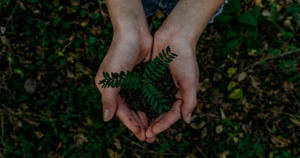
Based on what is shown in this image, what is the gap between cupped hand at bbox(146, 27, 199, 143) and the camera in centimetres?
241

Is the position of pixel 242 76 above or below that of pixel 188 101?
below

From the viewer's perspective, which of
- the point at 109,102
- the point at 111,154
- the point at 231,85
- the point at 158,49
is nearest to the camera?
the point at 109,102

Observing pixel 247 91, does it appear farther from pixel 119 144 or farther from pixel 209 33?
pixel 119 144

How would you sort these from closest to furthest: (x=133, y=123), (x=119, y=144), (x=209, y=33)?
1. (x=133, y=123)
2. (x=119, y=144)
3. (x=209, y=33)

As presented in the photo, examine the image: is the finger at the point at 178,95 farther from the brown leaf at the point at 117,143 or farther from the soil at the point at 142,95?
the brown leaf at the point at 117,143

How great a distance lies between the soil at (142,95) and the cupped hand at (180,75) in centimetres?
10

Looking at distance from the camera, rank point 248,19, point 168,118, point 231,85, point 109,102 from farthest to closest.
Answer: point 231,85 → point 248,19 → point 168,118 → point 109,102

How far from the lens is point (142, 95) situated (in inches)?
108

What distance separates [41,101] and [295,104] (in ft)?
11.2

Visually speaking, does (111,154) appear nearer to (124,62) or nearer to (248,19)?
(124,62)

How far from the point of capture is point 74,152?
321 centimetres

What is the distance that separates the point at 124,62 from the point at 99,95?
96 centimetres

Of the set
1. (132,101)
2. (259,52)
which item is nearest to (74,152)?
(132,101)

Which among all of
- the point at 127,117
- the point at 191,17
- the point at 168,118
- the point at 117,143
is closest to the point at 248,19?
the point at 191,17
